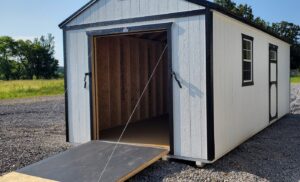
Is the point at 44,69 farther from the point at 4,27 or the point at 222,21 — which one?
the point at 222,21

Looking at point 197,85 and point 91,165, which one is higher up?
point 197,85

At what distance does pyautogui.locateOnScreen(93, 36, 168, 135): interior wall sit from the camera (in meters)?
7.57

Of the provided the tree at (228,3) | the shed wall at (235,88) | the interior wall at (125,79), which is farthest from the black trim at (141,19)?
the tree at (228,3)

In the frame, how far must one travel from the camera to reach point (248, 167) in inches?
202

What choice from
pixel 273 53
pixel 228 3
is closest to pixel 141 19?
pixel 273 53

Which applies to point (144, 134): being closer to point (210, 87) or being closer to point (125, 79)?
point (125, 79)

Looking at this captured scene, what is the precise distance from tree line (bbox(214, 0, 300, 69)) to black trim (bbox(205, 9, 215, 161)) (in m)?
31.4

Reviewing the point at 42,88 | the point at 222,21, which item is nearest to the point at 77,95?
the point at 222,21

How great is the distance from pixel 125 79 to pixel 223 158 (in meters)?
3.71

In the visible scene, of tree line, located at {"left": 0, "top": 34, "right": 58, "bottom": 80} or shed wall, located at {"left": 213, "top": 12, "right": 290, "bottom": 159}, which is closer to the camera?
shed wall, located at {"left": 213, "top": 12, "right": 290, "bottom": 159}

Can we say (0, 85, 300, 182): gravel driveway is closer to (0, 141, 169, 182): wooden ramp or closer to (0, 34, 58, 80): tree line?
(0, 141, 169, 182): wooden ramp

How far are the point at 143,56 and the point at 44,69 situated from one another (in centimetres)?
4814

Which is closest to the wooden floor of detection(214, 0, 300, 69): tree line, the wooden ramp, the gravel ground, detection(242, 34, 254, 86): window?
the wooden ramp

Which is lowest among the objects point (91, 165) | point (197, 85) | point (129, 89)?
point (91, 165)
